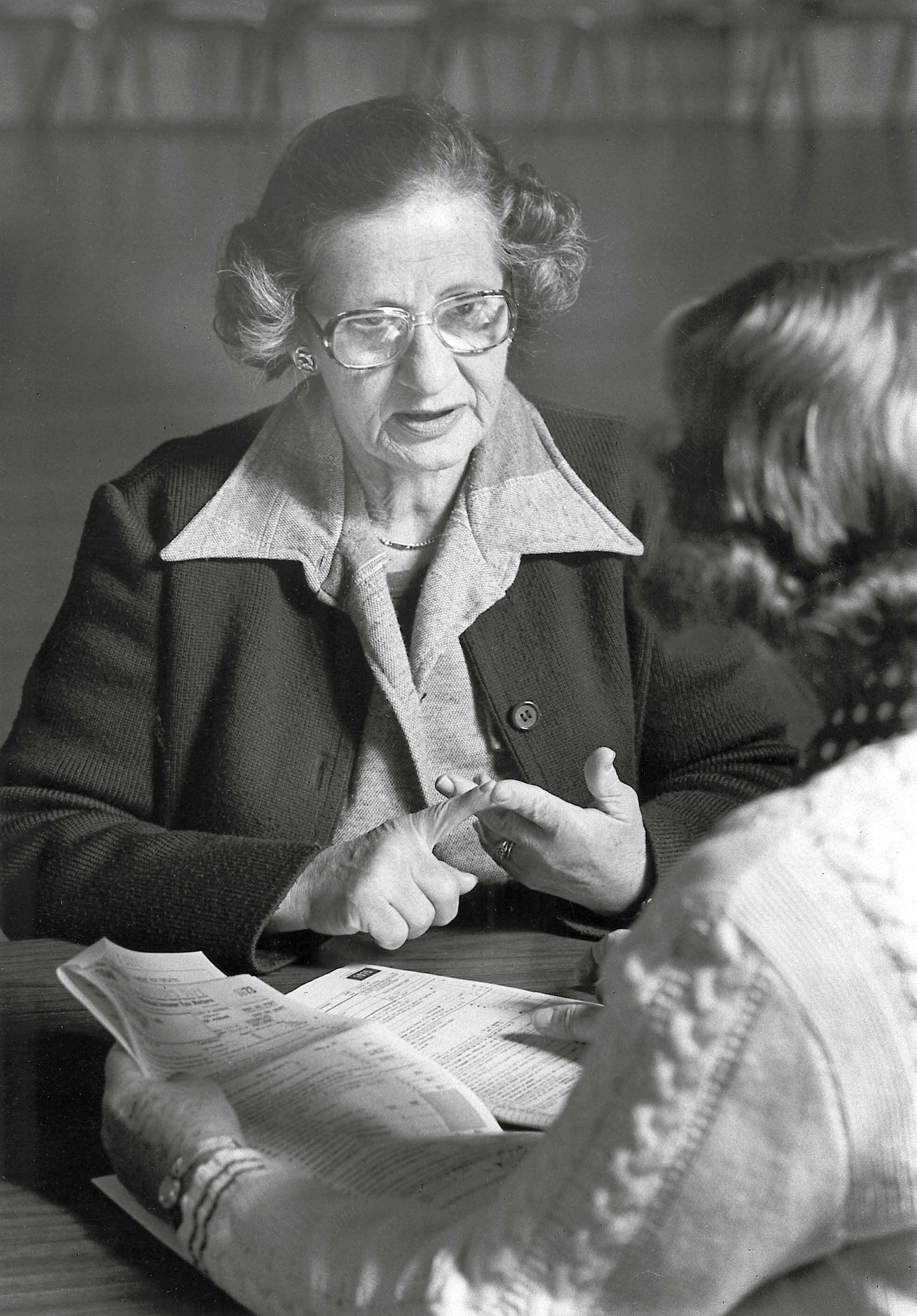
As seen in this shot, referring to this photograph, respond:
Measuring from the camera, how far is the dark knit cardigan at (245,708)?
4.48ft

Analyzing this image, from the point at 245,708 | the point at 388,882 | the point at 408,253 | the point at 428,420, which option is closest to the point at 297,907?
the point at 388,882

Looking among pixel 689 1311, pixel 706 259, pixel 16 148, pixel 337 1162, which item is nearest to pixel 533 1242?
pixel 689 1311

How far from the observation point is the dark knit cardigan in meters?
1.37

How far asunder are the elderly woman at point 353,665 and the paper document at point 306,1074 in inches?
2.4

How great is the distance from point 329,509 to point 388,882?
1.32 feet

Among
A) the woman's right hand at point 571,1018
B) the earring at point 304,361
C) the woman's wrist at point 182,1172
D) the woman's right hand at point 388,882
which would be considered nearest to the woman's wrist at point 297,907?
the woman's right hand at point 388,882

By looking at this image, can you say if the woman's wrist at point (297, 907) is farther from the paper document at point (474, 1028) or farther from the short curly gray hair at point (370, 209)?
the short curly gray hair at point (370, 209)

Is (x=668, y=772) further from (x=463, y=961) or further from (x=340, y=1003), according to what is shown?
(x=340, y=1003)

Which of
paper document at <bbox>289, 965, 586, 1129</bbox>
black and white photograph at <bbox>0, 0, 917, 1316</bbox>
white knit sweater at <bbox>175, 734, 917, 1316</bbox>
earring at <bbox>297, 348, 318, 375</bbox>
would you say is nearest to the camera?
white knit sweater at <bbox>175, 734, 917, 1316</bbox>

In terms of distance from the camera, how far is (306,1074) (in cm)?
117

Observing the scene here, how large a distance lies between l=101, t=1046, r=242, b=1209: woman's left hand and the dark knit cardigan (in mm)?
274

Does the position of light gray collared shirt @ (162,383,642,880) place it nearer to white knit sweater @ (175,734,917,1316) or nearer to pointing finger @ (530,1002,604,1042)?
pointing finger @ (530,1002,604,1042)

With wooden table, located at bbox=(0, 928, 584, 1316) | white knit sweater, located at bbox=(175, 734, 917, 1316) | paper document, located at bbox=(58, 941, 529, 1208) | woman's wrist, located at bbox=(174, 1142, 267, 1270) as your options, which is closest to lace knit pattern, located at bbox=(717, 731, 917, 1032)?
white knit sweater, located at bbox=(175, 734, 917, 1316)

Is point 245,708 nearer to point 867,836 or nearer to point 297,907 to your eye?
point 297,907
